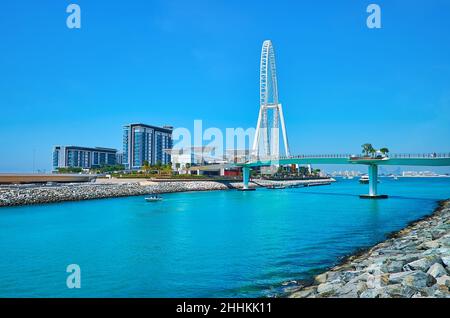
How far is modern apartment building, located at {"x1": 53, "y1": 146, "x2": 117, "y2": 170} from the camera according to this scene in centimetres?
16038

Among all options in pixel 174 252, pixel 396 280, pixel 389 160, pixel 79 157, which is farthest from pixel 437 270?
pixel 79 157

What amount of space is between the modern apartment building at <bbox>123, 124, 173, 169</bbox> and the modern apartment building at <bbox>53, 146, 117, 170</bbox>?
15.3 m

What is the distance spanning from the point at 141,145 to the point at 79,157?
1163 inches

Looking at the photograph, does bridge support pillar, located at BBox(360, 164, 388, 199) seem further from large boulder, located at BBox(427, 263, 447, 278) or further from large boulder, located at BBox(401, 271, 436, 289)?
large boulder, located at BBox(401, 271, 436, 289)

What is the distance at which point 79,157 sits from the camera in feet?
530

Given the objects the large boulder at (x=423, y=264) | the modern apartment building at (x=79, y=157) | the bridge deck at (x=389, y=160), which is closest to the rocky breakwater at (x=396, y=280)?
the large boulder at (x=423, y=264)

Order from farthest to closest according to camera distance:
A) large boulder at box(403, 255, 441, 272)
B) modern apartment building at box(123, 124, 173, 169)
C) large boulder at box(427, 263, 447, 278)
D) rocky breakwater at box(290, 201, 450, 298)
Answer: modern apartment building at box(123, 124, 173, 169) → large boulder at box(403, 255, 441, 272) → large boulder at box(427, 263, 447, 278) → rocky breakwater at box(290, 201, 450, 298)

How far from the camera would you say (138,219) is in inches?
1052

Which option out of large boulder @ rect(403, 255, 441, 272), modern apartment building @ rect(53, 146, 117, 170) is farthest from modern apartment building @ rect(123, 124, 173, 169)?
large boulder @ rect(403, 255, 441, 272)

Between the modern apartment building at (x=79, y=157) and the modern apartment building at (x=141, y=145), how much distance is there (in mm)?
15269

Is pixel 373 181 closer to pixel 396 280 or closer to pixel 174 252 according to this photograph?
pixel 174 252

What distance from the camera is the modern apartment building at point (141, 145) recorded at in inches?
6053
